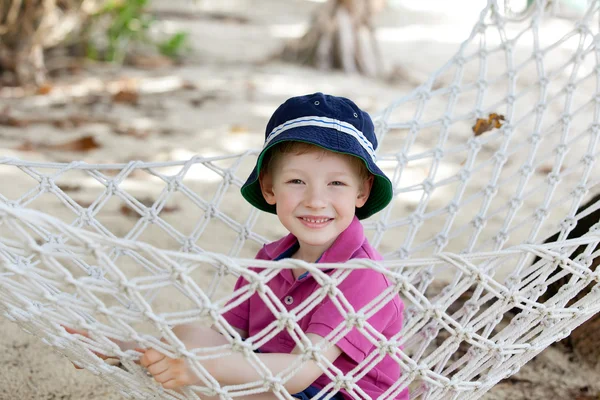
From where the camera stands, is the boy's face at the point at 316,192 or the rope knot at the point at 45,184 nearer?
the boy's face at the point at 316,192

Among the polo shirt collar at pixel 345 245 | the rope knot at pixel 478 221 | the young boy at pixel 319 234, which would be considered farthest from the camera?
the rope knot at pixel 478 221

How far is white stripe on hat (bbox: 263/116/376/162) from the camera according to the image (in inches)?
47.0

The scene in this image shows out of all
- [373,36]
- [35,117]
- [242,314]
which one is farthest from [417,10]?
[242,314]

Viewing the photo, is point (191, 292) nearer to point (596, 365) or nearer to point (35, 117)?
point (596, 365)

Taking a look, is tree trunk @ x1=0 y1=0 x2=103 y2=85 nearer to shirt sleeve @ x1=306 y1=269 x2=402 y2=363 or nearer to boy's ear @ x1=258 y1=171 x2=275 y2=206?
boy's ear @ x1=258 y1=171 x2=275 y2=206

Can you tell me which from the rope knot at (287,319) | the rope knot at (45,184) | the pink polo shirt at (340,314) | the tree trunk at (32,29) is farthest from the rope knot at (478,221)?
the tree trunk at (32,29)

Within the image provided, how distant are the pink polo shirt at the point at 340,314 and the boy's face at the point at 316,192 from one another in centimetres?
5

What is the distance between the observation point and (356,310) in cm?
119

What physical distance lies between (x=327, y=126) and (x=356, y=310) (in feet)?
0.99

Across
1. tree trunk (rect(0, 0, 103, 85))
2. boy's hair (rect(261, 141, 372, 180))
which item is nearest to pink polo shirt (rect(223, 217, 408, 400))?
boy's hair (rect(261, 141, 372, 180))

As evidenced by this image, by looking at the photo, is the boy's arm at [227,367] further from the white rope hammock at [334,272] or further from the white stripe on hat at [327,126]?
the white stripe on hat at [327,126]

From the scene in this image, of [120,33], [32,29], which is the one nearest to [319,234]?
[32,29]

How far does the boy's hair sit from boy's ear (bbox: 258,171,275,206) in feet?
0.05

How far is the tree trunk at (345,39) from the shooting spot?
4.60 meters
